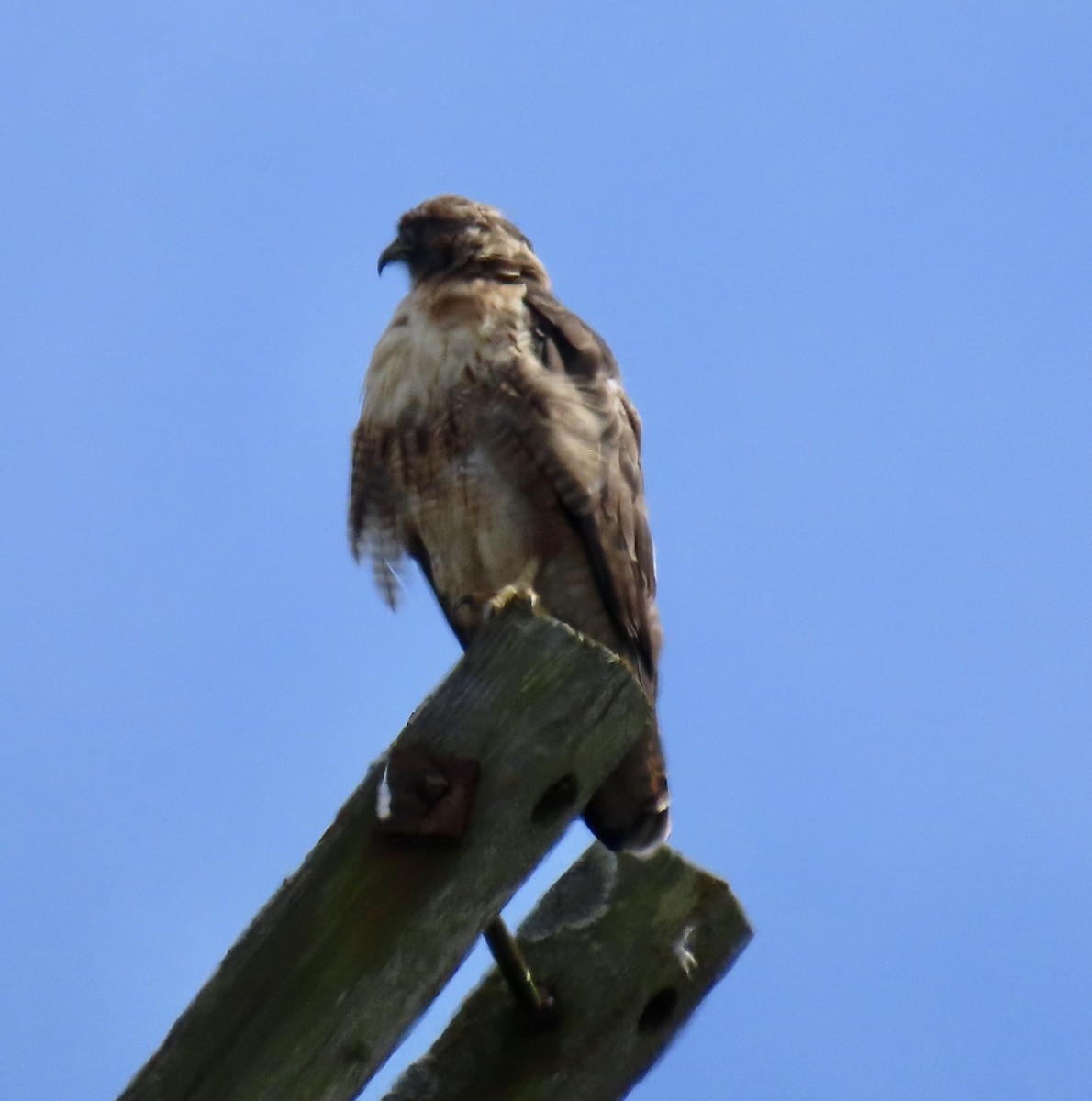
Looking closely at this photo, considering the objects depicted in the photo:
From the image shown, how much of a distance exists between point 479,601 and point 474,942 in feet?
7.16

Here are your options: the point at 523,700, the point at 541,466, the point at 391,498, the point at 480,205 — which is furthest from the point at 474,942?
the point at 480,205

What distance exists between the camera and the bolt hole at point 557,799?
179 cm

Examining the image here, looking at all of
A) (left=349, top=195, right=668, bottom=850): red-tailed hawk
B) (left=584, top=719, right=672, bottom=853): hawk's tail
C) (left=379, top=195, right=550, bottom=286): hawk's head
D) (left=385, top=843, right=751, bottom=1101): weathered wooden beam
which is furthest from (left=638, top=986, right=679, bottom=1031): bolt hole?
(left=379, top=195, right=550, bottom=286): hawk's head

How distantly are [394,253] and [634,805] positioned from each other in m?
2.28

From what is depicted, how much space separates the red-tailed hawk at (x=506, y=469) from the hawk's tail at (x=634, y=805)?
0.55m

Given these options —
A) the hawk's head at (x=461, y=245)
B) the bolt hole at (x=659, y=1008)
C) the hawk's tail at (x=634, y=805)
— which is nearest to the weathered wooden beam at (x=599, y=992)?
the bolt hole at (x=659, y=1008)

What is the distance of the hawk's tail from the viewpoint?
2740mm

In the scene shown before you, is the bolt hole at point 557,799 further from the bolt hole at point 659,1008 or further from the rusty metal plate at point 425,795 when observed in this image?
the bolt hole at point 659,1008

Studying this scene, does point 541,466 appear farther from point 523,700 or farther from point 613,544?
point 523,700

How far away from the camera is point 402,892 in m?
1.72

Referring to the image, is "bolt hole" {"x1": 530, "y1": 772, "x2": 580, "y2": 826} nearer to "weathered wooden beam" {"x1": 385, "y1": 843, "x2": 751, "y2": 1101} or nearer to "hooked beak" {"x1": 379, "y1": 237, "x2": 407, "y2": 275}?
"weathered wooden beam" {"x1": 385, "y1": 843, "x2": 751, "y2": 1101}

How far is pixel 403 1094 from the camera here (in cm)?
220

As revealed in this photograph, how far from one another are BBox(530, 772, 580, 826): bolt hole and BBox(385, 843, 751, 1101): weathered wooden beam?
22.1 inches

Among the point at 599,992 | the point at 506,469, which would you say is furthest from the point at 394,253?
the point at 599,992
